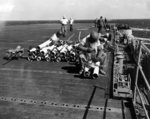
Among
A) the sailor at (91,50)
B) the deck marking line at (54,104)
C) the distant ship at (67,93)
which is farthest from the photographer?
the sailor at (91,50)

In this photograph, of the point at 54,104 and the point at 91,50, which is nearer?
the point at 54,104

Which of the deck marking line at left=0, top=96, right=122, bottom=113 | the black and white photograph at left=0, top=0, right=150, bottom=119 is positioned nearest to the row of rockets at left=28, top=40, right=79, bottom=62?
the black and white photograph at left=0, top=0, right=150, bottom=119

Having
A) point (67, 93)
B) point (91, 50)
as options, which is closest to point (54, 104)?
point (67, 93)

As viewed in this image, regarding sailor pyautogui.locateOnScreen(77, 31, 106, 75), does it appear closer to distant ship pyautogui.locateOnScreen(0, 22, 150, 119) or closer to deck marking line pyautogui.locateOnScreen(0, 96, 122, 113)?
distant ship pyautogui.locateOnScreen(0, 22, 150, 119)

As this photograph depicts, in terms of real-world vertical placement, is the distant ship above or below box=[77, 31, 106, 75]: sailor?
below

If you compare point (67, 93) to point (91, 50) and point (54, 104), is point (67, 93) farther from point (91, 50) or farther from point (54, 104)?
point (91, 50)

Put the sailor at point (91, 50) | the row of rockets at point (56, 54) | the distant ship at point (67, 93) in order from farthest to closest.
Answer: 1. the row of rockets at point (56, 54)
2. the sailor at point (91, 50)
3. the distant ship at point (67, 93)

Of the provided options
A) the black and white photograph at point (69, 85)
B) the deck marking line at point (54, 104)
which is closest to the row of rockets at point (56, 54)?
the black and white photograph at point (69, 85)

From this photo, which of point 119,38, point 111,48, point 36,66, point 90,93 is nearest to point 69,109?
point 90,93

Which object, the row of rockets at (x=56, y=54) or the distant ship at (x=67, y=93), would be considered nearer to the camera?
the distant ship at (x=67, y=93)

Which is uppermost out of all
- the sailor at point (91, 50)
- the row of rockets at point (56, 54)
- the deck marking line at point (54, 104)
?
the sailor at point (91, 50)

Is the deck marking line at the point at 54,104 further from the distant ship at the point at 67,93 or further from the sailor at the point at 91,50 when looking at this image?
the sailor at the point at 91,50

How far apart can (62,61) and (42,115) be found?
24.3 feet

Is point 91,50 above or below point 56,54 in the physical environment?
above
